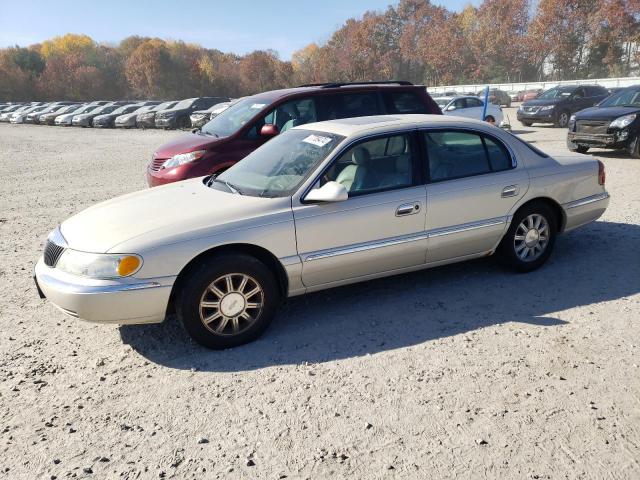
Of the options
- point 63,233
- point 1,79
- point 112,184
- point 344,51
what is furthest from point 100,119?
point 344,51

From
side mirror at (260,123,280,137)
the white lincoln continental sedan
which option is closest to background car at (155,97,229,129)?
side mirror at (260,123,280,137)

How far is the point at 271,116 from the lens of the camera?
7258mm

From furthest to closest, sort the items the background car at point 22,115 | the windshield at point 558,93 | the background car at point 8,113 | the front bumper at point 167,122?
the background car at point 8,113 < the background car at point 22,115 < the front bumper at point 167,122 < the windshield at point 558,93

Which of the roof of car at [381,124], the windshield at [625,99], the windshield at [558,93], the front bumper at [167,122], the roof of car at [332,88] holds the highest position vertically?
the roof of car at [332,88]

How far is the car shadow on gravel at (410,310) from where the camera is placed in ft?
12.5

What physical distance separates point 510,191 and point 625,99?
9.50 meters

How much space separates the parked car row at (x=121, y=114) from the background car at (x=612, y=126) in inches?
632

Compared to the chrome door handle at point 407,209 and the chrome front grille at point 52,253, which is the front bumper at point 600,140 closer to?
the chrome door handle at point 407,209

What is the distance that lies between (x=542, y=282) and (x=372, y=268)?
1703 mm

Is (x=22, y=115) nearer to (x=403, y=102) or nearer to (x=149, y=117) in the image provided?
(x=149, y=117)

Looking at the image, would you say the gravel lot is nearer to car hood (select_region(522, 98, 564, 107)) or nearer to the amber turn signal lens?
Result: the amber turn signal lens

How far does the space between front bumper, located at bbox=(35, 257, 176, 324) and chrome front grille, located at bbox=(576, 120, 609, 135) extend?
10805mm

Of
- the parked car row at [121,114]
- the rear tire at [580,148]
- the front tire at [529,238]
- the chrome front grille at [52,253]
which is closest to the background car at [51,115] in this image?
→ the parked car row at [121,114]

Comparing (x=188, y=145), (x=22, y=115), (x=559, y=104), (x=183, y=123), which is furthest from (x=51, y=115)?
(x=188, y=145)
